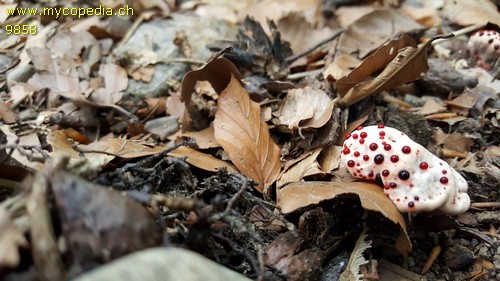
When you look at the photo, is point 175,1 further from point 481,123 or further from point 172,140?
point 481,123

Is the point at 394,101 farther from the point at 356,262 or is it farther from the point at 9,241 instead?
the point at 9,241

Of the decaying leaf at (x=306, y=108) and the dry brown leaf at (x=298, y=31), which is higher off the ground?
the decaying leaf at (x=306, y=108)

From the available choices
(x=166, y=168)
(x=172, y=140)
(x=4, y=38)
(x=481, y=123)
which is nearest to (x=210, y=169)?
(x=166, y=168)

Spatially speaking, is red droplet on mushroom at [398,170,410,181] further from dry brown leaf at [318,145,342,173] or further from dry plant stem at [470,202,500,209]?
dry plant stem at [470,202,500,209]

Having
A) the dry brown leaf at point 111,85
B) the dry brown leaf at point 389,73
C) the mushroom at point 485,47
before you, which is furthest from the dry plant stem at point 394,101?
the dry brown leaf at point 111,85

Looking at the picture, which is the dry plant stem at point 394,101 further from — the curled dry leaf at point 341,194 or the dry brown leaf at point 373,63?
the curled dry leaf at point 341,194

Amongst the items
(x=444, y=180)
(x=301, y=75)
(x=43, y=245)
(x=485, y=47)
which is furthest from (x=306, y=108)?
(x=43, y=245)

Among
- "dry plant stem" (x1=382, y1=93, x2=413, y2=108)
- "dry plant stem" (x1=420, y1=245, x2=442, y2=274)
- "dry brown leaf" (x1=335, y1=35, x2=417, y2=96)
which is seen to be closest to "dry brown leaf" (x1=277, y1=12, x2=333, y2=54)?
"dry plant stem" (x1=382, y1=93, x2=413, y2=108)
